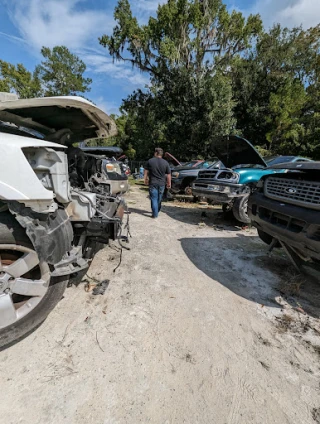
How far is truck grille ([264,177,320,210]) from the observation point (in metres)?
2.18

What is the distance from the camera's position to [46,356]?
1.66 meters

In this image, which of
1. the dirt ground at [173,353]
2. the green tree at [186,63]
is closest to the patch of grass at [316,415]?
the dirt ground at [173,353]

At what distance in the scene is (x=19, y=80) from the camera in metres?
24.2

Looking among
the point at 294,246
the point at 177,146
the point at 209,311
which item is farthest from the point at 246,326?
the point at 177,146

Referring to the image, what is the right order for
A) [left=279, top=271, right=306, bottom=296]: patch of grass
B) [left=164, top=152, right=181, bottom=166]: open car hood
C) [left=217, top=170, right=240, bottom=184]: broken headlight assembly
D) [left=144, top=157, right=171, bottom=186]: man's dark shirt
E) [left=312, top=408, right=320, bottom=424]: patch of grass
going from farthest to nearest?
[left=164, top=152, right=181, bottom=166]: open car hood, [left=144, top=157, right=171, bottom=186]: man's dark shirt, [left=217, top=170, right=240, bottom=184]: broken headlight assembly, [left=279, top=271, right=306, bottom=296]: patch of grass, [left=312, top=408, right=320, bottom=424]: patch of grass

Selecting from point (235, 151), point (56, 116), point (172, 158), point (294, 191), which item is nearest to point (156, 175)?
point (235, 151)

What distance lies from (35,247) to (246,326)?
1.94 metres

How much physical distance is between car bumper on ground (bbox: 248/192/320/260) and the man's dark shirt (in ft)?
9.22

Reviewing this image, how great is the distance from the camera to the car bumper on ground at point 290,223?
80.8 inches

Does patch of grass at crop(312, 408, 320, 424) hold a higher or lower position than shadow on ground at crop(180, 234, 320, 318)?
higher

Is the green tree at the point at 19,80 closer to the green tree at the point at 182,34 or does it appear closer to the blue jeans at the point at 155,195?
the green tree at the point at 182,34

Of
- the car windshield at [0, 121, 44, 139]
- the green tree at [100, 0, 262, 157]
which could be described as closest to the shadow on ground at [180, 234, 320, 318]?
the car windshield at [0, 121, 44, 139]

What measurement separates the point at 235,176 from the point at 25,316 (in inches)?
190

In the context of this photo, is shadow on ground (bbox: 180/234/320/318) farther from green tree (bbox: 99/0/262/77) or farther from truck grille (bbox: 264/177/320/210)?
green tree (bbox: 99/0/262/77)
